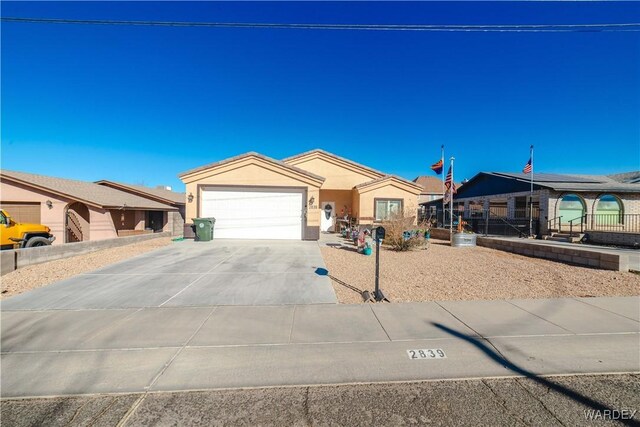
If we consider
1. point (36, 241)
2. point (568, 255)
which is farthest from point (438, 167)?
point (36, 241)

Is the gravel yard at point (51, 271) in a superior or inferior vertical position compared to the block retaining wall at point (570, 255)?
inferior

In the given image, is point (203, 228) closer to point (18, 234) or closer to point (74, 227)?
point (18, 234)

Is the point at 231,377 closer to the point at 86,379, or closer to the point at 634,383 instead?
the point at 86,379

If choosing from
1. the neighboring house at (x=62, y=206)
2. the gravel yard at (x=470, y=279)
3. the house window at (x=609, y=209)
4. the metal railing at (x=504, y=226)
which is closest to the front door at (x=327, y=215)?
the metal railing at (x=504, y=226)

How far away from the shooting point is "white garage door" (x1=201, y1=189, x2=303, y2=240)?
14836 millimetres

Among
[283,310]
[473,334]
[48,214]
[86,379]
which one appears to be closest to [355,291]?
[283,310]

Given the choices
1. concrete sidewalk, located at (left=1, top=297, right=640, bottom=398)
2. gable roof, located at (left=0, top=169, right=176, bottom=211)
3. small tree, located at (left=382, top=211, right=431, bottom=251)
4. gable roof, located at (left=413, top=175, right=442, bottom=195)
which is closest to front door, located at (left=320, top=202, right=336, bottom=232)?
small tree, located at (left=382, top=211, right=431, bottom=251)

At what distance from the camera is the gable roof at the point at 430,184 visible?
45994mm

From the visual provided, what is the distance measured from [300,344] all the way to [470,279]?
17.5 ft

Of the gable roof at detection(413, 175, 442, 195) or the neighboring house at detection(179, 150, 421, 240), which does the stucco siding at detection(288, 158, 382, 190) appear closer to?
the neighboring house at detection(179, 150, 421, 240)

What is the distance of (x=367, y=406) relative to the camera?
2.52 metres

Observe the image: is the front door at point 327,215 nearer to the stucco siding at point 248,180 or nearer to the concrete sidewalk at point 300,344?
the stucco siding at point 248,180

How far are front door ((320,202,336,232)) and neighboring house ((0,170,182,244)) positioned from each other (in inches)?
403

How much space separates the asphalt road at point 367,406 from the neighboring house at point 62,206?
55.4ft
